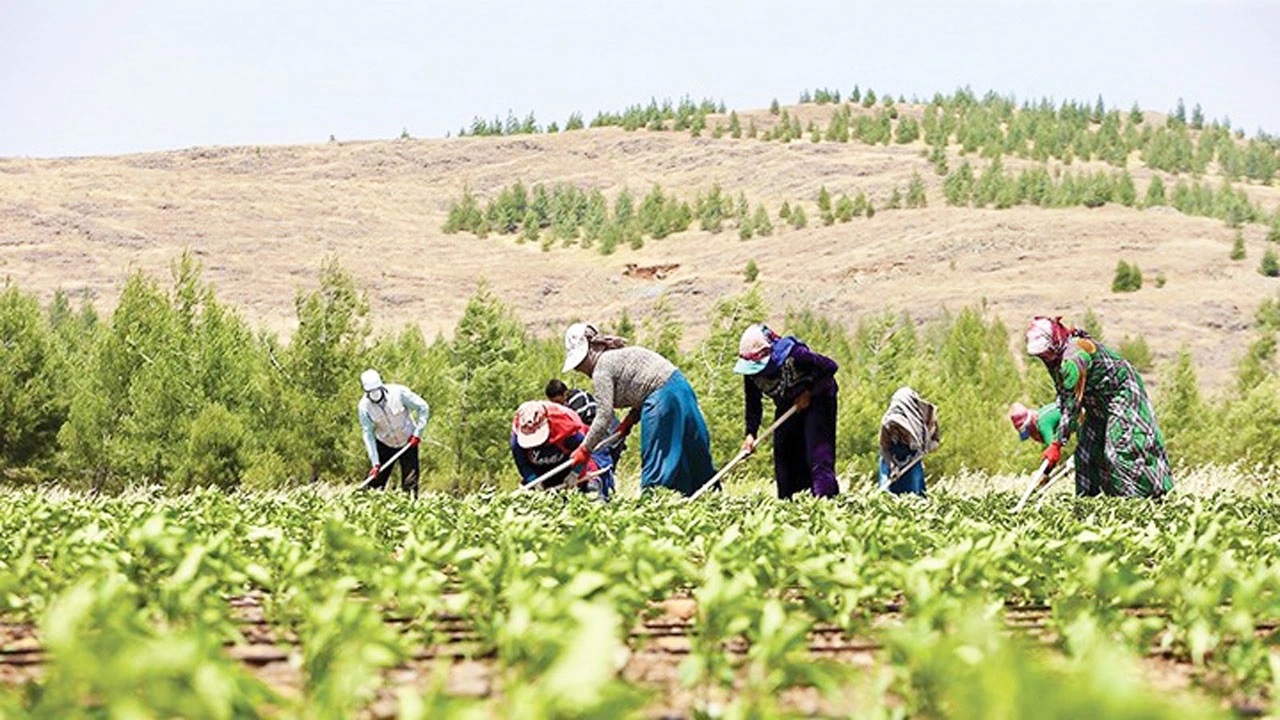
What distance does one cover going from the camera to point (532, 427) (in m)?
11.6

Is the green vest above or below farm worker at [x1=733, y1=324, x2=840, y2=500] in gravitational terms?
below

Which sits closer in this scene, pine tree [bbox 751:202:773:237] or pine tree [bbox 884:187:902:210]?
pine tree [bbox 751:202:773:237]

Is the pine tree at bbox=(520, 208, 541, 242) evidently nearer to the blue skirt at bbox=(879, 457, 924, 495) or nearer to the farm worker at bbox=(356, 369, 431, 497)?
the farm worker at bbox=(356, 369, 431, 497)

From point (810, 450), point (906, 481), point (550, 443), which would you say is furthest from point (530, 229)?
point (810, 450)

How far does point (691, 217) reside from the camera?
101062 millimetres

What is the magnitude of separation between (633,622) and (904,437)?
9.02 m

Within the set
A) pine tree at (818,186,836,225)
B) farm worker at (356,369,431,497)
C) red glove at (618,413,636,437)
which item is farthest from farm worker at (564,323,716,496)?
pine tree at (818,186,836,225)

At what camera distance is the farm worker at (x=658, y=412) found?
421 inches

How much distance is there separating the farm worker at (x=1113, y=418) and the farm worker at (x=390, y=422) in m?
5.82

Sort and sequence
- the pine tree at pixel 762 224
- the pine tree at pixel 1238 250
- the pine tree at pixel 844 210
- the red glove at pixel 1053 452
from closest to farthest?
the red glove at pixel 1053 452
the pine tree at pixel 1238 250
the pine tree at pixel 844 210
the pine tree at pixel 762 224

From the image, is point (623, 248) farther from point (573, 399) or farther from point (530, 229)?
point (573, 399)

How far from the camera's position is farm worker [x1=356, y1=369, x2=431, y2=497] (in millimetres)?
13172

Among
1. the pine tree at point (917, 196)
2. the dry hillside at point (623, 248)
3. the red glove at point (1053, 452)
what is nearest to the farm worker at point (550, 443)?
the red glove at point (1053, 452)

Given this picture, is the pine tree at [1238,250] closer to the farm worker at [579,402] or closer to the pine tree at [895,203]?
the pine tree at [895,203]
